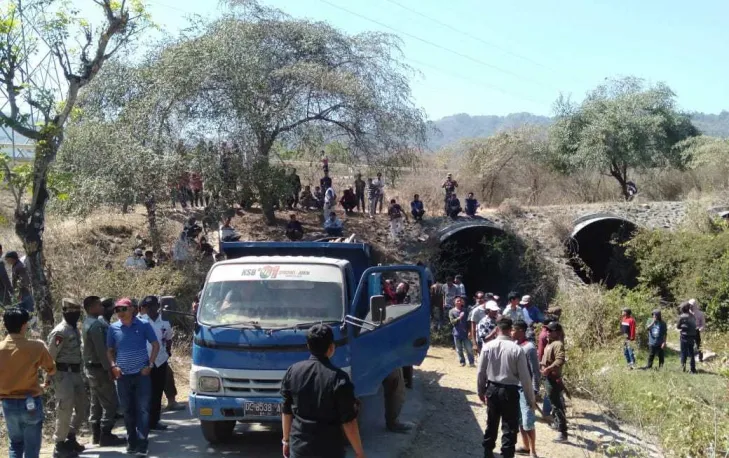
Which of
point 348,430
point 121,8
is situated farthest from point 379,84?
point 348,430

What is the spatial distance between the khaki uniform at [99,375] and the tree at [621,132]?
2781 centimetres

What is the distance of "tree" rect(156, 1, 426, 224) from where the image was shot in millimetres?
19344

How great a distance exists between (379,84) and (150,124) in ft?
23.5

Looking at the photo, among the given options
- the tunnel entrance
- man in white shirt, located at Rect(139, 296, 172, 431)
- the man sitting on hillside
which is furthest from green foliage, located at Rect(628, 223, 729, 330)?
man in white shirt, located at Rect(139, 296, 172, 431)

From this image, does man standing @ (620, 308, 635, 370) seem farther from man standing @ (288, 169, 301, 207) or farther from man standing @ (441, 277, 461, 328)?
man standing @ (288, 169, 301, 207)

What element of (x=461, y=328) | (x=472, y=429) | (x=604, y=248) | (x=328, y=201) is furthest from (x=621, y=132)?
(x=472, y=429)

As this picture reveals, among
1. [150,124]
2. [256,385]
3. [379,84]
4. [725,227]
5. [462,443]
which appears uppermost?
[379,84]

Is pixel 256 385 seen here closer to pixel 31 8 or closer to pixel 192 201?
pixel 31 8

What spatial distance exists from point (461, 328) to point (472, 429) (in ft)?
15.2

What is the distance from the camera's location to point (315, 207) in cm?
2419

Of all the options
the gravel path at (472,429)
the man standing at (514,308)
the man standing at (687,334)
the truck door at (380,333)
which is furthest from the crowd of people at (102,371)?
the man standing at (687,334)

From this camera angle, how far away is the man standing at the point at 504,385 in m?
7.57

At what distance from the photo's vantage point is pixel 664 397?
8.03 m

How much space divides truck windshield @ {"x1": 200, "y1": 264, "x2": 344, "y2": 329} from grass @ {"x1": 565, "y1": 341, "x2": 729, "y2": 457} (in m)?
3.42
